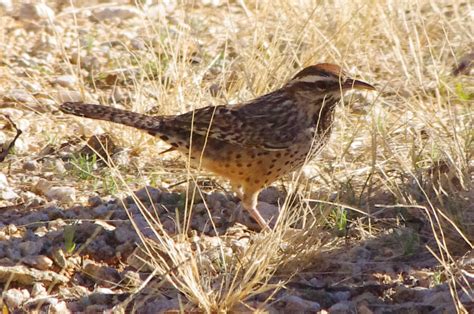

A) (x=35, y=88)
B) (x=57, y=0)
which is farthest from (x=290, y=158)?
(x=57, y=0)

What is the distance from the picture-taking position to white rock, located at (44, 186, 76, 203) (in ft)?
20.5

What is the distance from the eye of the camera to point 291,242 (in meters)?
5.35

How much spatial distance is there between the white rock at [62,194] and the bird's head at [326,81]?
153 cm

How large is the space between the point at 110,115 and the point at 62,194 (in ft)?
1.81

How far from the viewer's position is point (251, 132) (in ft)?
20.7

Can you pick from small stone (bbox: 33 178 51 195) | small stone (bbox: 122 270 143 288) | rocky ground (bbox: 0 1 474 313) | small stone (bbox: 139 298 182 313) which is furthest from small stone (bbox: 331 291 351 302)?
small stone (bbox: 33 178 51 195)

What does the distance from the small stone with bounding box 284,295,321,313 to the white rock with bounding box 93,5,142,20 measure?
4978 millimetres

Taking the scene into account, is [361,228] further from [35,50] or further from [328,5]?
[35,50]

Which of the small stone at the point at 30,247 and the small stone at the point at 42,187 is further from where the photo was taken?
the small stone at the point at 42,187

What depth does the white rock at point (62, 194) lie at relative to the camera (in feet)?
20.5

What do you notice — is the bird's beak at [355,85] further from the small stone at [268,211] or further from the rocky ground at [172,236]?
the small stone at [268,211]

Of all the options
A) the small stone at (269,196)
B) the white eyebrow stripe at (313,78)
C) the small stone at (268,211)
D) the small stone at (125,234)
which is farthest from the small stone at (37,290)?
the white eyebrow stripe at (313,78)

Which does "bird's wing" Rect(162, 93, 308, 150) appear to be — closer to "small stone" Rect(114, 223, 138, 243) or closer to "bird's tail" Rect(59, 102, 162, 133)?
"bird's tail" Rect(59, 102, 162, 133)

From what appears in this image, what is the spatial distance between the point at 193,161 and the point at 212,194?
264 mm
